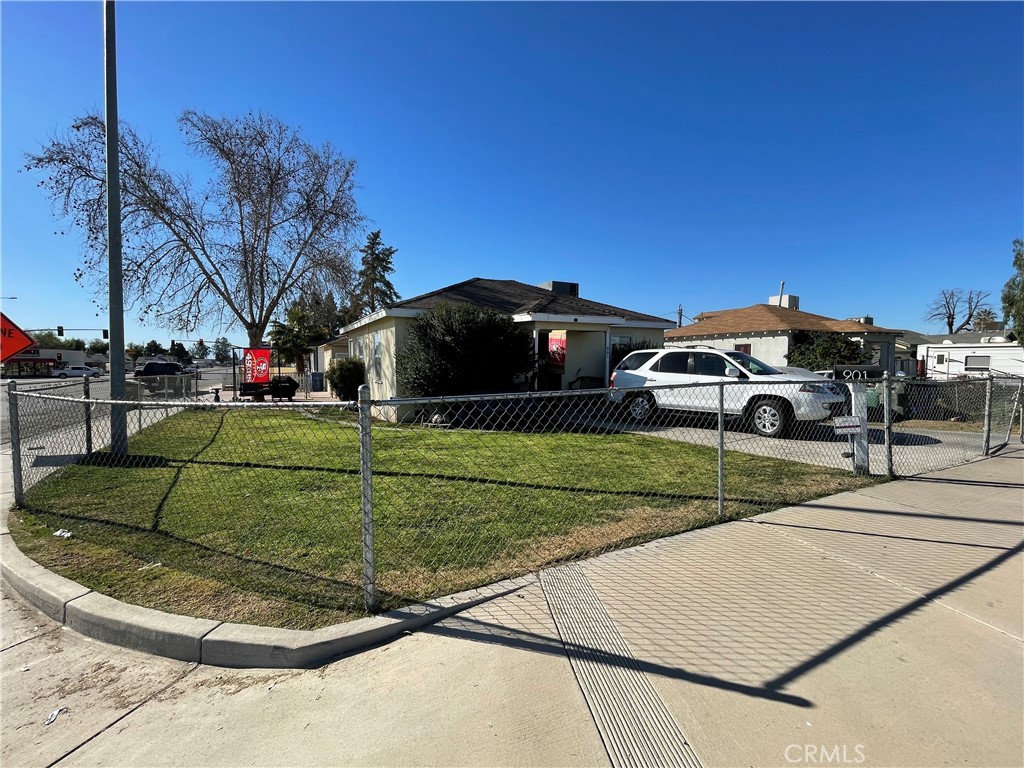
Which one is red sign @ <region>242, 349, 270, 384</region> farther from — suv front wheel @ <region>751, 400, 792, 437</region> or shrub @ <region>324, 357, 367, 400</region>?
suv front wheel @ <region>751, 400, 792, 437</region>

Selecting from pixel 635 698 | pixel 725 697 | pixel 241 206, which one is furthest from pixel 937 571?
pixel 241 206

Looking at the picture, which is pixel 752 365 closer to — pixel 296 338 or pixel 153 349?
pixel 296 338

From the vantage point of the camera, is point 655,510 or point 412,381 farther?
point 412,381

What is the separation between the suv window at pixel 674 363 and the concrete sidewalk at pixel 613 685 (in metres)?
7.32

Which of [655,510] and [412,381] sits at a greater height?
[412,381]

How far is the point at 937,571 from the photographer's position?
12.4 ft

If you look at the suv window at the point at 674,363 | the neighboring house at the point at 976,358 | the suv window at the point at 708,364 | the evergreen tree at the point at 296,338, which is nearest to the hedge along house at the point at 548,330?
the suv window at the point at 674,363

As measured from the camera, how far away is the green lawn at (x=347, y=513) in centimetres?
347

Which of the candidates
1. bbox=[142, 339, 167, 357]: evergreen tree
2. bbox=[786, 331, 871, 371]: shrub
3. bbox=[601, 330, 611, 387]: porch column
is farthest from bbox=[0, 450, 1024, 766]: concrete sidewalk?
bbox=[142, 339, 167, 357]: evergreen tree

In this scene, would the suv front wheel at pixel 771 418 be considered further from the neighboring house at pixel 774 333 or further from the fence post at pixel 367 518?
the neighboring house at pixel 774 333

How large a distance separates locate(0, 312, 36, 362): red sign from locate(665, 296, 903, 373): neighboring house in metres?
21.9

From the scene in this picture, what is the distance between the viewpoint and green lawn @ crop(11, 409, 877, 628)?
3.47 meters

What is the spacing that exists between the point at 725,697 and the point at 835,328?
77.2ft

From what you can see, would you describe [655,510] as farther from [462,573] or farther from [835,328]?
[835,328]
